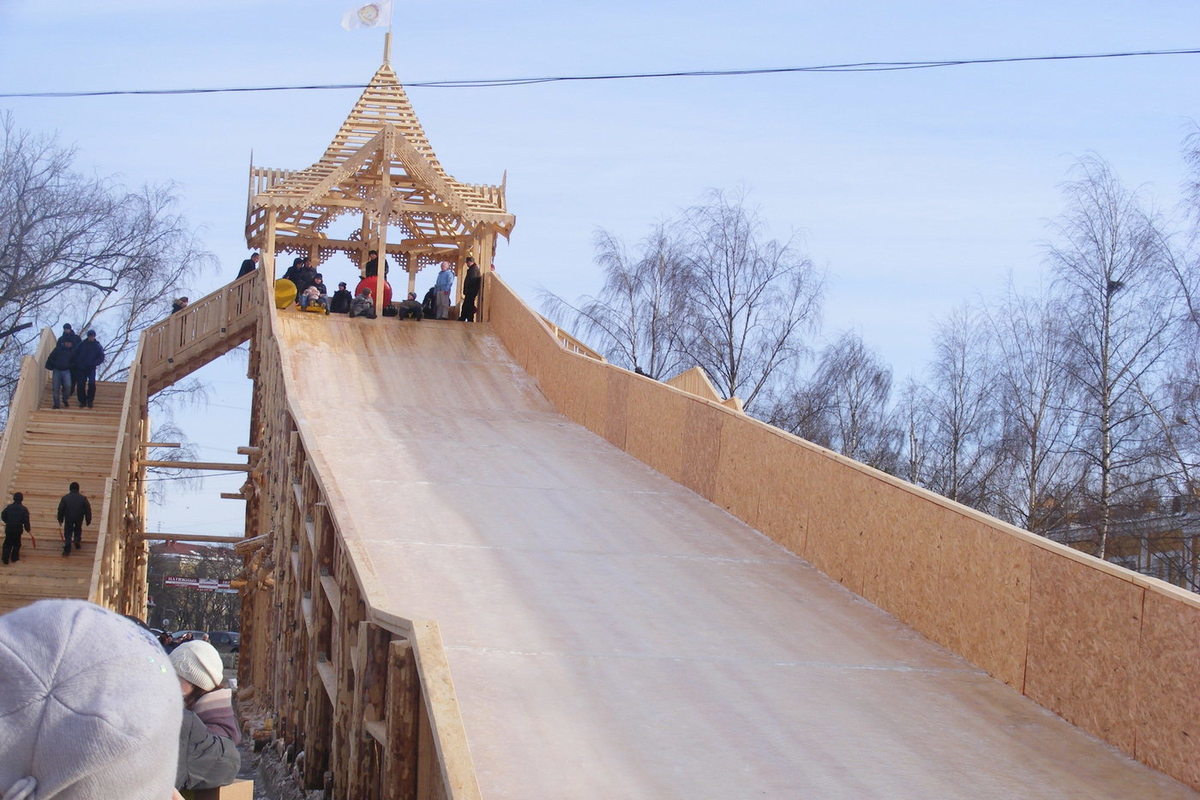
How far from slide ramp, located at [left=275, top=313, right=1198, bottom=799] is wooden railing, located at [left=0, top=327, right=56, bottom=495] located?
6.88m

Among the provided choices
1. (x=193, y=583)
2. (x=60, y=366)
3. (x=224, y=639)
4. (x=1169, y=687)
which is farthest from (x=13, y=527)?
(x=224, y=639)

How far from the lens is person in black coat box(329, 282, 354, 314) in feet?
78.2

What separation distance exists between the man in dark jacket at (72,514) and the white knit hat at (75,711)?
56.8ft

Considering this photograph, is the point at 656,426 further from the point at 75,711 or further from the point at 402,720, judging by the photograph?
the point at 75,711

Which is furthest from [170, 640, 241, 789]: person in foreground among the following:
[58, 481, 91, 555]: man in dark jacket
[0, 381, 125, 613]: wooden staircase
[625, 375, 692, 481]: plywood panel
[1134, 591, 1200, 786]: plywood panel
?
[58, 481, 91, 555]: man in dark jacket

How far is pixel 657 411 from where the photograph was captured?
15.0 meters

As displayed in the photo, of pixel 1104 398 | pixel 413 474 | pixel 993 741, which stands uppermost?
pixel 1104 398

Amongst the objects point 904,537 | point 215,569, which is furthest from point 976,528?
point 215,569

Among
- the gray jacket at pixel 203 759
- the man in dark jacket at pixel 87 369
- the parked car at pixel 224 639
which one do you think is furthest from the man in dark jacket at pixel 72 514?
the parked car at pixel 224 639

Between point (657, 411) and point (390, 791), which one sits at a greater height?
point (657, 411)

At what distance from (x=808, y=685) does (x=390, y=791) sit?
2581 mm

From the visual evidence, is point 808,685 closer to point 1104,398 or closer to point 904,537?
point 904,537

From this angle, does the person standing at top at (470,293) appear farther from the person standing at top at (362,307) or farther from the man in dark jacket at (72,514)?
the man in dark jacket at (72,514)

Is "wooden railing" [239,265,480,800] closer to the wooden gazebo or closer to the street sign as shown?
the wooden gazebo
